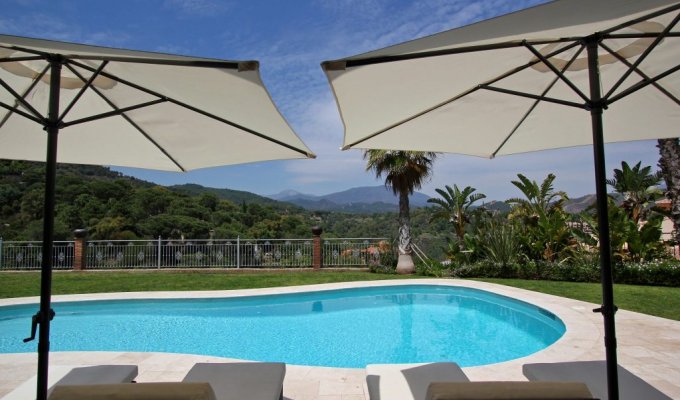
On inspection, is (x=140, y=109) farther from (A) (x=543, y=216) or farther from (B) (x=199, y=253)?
(A) (x=543, y=216)

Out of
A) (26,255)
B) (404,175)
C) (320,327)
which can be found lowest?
(320,327)

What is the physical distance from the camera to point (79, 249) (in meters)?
14.9

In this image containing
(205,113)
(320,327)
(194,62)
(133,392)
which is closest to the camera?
(133,392)

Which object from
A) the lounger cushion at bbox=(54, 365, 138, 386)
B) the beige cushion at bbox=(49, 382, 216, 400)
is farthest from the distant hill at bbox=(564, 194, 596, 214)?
the beige cushion at bbox=(49, 382, 216, 400)

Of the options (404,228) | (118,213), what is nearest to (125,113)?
(404,228)

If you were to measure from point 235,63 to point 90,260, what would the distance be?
15.8m

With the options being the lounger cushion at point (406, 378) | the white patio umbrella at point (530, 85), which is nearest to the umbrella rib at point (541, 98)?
the white patio umbrella at point (530, 85)

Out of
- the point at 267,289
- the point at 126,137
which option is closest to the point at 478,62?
the point at 126,137

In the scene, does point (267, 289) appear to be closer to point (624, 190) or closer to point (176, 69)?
point (176, 69)

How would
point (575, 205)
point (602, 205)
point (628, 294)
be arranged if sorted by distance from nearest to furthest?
point (602, 205) < point (628, 294) < point (575, 205)

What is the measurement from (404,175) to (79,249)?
Result: 40.8 feet

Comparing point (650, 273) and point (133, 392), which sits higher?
point (133, 392)

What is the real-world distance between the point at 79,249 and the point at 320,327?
1140cm

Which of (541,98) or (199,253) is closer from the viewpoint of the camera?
(541,98)
